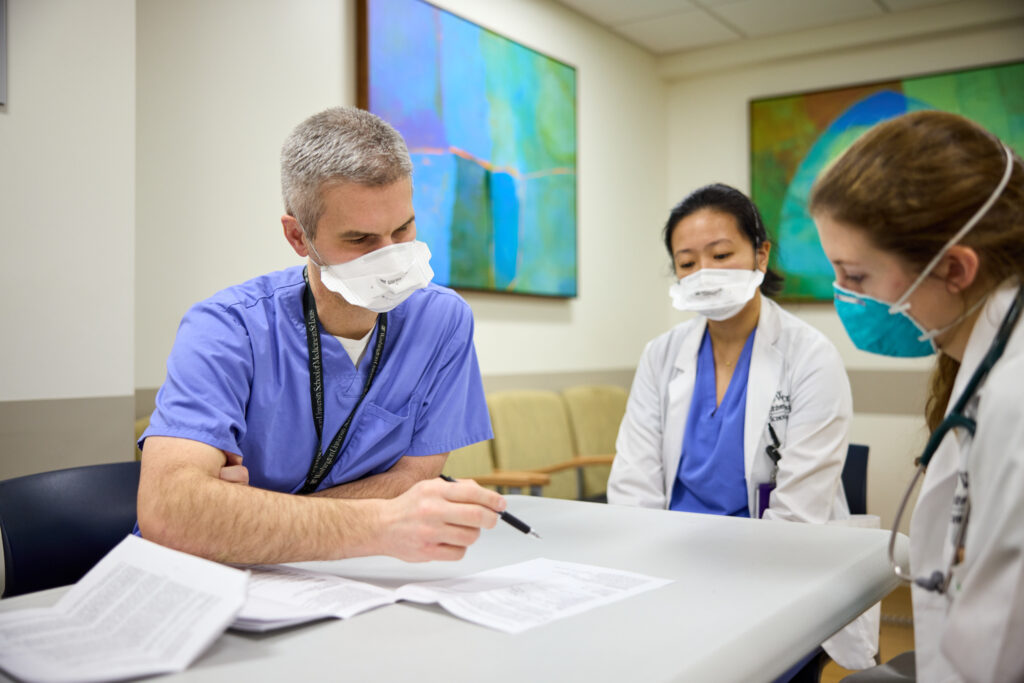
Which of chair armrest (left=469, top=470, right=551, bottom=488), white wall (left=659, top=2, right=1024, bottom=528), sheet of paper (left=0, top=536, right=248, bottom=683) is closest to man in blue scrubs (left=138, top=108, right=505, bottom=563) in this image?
sheet of paper (left=0, top=536, right=248, bottom=683)

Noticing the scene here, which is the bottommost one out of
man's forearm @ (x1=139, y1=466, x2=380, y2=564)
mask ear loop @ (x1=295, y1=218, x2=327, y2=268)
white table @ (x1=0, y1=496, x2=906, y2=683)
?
white table @ (x1=0, y1=496, x2=906, y2=683)

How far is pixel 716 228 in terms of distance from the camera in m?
2.26

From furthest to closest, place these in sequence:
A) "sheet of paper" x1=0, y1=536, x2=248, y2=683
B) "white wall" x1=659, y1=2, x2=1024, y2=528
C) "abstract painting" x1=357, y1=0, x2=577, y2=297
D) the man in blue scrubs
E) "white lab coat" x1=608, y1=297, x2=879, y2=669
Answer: "white wall" x1=659, y1=2, x2=1024, y2=528, "abstract painting" x1=357, y1=0, x2=577, y2=297, "white lab coat" x1=608, y1=297, x2=879, y2=669, the man in blue scrubs, "sheet of paper" x1=0, y1=536, x2=248, y2=683

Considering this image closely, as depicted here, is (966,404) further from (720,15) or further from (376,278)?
(720,15)

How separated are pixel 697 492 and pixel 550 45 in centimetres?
300

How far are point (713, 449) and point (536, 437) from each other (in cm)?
170

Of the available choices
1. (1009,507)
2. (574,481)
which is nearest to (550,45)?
(574,481)

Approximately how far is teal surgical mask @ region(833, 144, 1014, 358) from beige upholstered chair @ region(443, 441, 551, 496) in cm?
175

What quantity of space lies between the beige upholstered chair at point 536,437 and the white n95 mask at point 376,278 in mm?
1870

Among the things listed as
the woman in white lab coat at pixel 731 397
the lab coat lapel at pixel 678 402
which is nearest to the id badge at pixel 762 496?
the woman in white lab coat at pixel 731 397

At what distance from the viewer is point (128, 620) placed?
929mm

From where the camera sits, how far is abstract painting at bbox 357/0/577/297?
3422mm

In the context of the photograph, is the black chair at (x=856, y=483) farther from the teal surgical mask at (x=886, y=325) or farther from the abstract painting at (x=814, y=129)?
the abstract painting at (x=814, y=129)

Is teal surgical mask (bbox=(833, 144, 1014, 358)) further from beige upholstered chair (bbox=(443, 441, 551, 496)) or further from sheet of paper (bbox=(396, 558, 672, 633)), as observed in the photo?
beige upholstered chair (bbox=(443, 441, 551, 496))
